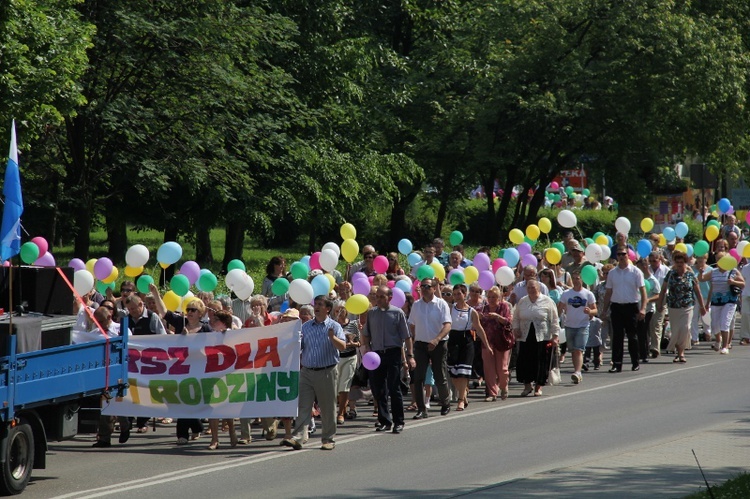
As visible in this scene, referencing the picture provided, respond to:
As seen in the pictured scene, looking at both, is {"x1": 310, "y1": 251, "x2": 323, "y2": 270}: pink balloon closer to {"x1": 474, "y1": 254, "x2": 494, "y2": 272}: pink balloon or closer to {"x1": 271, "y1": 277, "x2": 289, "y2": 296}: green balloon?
{"x1": 271, "y1": 277, "x2": 289, "y2": 296}: green balloon

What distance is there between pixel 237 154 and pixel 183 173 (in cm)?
288

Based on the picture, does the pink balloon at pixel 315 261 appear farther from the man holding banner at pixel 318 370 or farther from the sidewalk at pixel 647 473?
the sidewalk at pixel 647 473

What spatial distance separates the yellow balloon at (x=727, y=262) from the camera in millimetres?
21797

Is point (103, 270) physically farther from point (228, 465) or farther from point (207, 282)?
point (228, 465)

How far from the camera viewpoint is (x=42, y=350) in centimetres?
1112

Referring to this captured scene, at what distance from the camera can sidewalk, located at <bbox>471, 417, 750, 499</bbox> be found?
10.3m

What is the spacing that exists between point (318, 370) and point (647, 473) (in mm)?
3949

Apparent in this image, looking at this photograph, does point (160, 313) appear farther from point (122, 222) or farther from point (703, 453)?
point (122, 222)

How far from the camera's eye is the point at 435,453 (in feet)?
41.9

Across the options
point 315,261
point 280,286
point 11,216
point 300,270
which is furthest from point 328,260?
point 11,216

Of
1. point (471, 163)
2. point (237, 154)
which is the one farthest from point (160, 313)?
point (471, 163)

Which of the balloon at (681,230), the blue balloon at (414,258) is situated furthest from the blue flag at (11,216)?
the balloon at (681,230)

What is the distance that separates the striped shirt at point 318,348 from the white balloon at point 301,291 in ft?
5.36

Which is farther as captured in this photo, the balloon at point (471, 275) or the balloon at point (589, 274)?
the balloon at point (589, 274)
